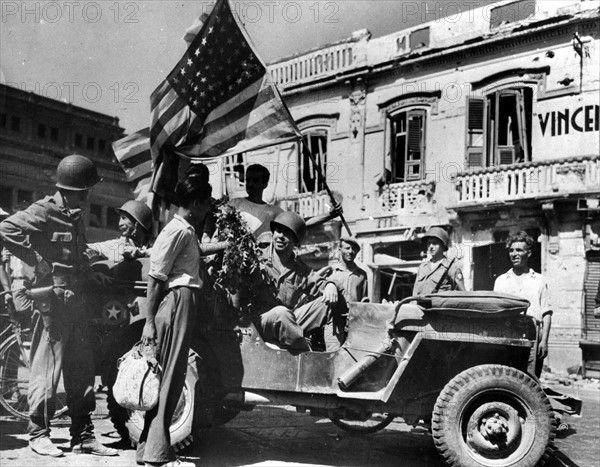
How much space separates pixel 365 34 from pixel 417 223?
20.3 ft

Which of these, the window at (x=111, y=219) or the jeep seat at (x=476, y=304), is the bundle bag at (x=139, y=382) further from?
the window at (x=111, y=219)

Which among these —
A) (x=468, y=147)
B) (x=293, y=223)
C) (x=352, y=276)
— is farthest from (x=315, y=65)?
(x=293, y=223)

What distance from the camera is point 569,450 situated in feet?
19.6

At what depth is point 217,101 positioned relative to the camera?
6250 mm

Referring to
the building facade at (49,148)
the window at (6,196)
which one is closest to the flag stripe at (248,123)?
the building facade at (49,148)

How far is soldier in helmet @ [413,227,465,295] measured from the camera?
6582 mm

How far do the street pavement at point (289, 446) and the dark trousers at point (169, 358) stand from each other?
574mm

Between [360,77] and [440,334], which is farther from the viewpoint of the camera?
[360,77]

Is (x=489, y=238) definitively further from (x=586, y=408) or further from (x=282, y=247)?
(x=282, y=247)

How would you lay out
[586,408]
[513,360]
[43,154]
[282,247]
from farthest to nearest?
[43,154]
[586,408]
[282,247]
[513,360]

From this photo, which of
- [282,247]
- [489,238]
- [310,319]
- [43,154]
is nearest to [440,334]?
[310,319]

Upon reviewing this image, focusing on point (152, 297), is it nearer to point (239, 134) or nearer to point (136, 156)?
point (239, 134)

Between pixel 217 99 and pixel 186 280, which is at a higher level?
pixel 217 99

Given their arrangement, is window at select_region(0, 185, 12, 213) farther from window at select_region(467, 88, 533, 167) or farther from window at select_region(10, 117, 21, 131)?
window at select_region(467, 88, 533, 167)
